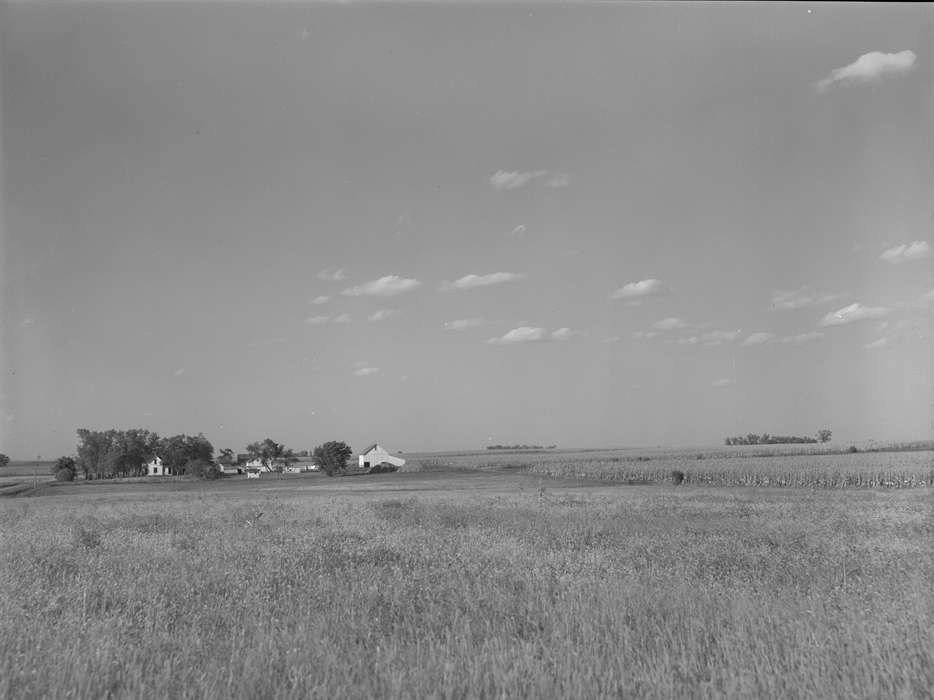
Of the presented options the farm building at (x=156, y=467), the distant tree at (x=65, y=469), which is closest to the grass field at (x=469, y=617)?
the distant tree at (x=65, y=469)

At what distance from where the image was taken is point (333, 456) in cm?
11006

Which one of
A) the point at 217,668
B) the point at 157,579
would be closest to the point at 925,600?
the point at 217,668

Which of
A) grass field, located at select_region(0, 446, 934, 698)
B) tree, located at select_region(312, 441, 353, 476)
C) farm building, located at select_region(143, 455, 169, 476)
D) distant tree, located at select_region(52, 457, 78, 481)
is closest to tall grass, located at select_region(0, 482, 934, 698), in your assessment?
grass field, located at select_region(0, 446, 934, 698)

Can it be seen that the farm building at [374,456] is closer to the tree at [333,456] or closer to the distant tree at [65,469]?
the tree at [333,456]

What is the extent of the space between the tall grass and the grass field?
0.03 metres

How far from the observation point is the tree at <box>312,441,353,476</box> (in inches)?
4316

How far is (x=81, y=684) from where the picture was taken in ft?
16.3

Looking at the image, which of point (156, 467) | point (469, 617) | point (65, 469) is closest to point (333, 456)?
point (156, 467)

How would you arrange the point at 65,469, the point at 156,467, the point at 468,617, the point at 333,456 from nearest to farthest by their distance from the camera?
the point at 468,617, the point at 65,469, the point at 333,456, the point at 156,467

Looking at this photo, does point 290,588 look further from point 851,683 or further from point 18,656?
point 851,683

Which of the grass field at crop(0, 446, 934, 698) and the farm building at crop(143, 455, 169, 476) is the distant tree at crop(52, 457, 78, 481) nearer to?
the farm building at crop(143, 455, 169, 476)

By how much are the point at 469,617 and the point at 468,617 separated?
39mm

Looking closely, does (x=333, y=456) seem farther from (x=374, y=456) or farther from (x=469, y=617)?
(x=469, y=617)

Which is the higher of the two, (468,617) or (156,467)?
(468,617)
